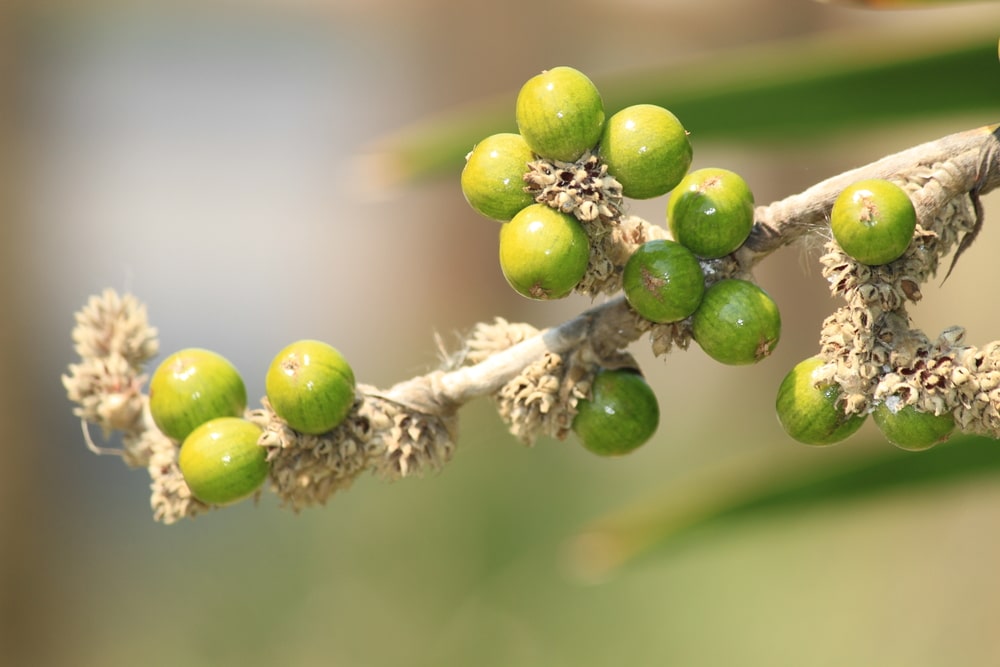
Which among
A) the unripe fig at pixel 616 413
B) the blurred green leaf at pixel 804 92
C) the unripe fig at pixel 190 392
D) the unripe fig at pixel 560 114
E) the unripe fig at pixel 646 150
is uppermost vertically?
the blurred green leaf at pixel 804 92

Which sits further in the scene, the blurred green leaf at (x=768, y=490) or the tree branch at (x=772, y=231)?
the blurred green leaf at (x=768, y=490)

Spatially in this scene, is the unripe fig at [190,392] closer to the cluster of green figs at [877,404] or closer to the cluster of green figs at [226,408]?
the cluster of green figs at [226,408]

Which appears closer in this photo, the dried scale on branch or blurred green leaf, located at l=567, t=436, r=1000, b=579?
the dried scale on branch

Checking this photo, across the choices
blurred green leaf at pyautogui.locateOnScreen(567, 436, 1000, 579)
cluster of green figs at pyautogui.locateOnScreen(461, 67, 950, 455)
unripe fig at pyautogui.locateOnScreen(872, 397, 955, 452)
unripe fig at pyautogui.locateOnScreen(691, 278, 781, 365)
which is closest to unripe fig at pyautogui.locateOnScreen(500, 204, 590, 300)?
cluster of green figs at pyautogui.locateOnScreen(461, 67, 950, 455)

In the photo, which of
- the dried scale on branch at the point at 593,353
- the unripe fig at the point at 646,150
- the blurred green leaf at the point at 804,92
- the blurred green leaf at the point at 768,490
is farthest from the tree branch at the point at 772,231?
the blurred green leaf at the point at 768,490

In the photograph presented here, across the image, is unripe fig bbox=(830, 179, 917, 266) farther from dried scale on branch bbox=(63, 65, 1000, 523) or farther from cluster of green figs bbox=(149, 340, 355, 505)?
cluster of green figs bbox=(149, 340, 355, 505)

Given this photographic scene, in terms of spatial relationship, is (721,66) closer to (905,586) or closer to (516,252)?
(516,252)

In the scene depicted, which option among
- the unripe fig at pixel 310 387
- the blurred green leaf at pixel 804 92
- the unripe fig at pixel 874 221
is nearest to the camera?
the unripe fig at pixel 874 221
